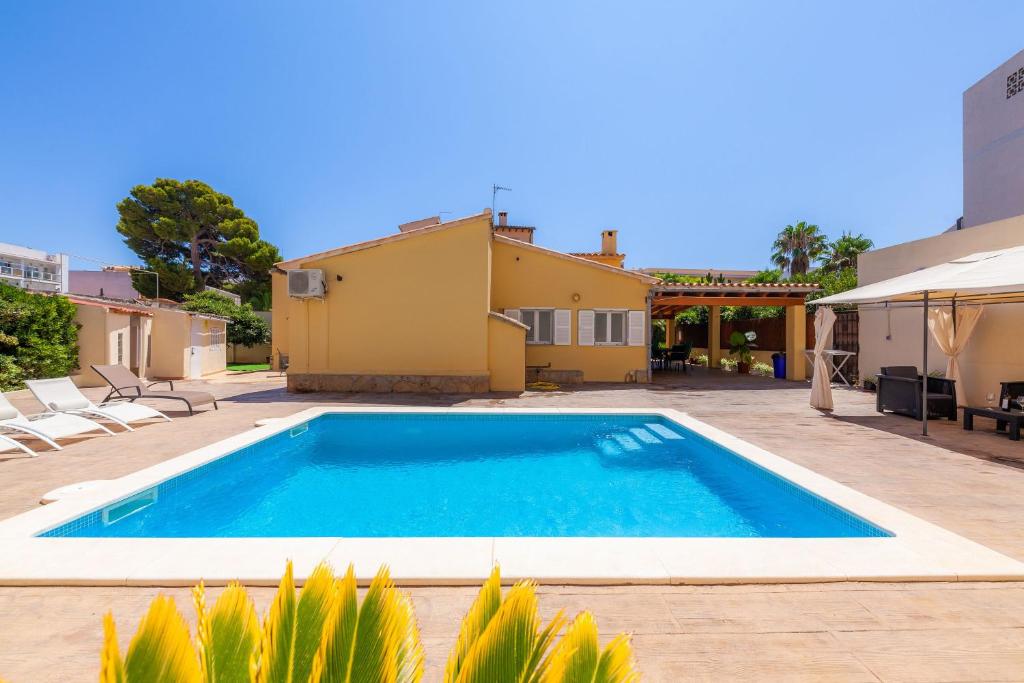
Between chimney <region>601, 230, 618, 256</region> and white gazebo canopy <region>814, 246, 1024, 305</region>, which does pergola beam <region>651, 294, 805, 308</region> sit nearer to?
white gazebo canopy <region>814, 246, 1024, 305</region>

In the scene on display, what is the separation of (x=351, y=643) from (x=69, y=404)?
407 inches

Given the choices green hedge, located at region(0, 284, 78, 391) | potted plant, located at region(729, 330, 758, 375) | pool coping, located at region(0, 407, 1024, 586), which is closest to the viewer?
pool coping, located at region(0, 407, 1024, 586)

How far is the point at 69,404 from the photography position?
26.3ft

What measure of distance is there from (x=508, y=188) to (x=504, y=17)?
7008 millimetres

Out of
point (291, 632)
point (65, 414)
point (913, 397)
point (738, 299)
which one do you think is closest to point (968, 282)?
point (913, 397)

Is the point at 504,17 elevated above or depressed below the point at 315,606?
above

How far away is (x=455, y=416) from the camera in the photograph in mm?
9898

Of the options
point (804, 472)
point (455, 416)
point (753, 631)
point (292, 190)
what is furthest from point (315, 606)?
point (292, 190)

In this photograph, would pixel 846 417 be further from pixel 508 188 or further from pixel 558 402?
pixel 508 188

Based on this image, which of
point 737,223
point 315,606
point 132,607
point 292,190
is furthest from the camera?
point 737,223

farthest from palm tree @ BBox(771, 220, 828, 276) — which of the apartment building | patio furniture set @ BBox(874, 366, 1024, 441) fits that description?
the apartment building

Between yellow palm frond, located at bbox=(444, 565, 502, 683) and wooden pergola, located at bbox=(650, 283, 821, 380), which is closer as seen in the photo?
yellow palm frond, located at bbox=(444, 565, 502, 683)

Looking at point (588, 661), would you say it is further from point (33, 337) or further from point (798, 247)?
point (798, 247)

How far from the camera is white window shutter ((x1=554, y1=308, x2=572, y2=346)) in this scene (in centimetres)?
1597
